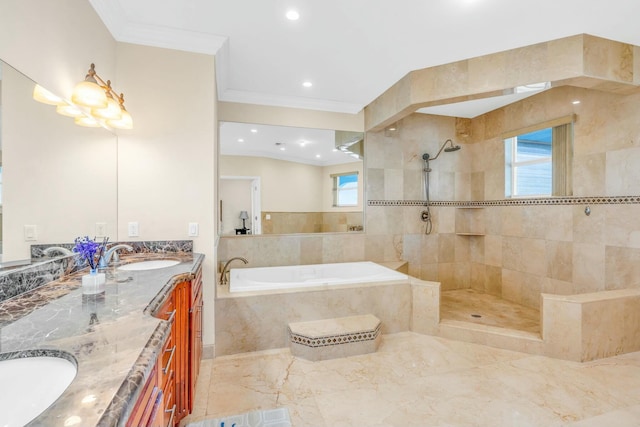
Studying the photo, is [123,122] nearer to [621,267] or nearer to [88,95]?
[88,95]

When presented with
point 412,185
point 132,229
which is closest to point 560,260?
point 412,185

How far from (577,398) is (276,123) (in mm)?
3568

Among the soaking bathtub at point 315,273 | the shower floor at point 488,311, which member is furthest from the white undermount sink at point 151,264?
the shower floor at point 488,311

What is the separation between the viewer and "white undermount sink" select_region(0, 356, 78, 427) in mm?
611

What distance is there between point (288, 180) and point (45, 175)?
2397 millimetres

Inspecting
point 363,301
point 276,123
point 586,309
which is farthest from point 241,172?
point 586,309

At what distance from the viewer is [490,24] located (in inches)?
82.9

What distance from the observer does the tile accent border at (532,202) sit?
2.70 metres

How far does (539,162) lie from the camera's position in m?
3.44

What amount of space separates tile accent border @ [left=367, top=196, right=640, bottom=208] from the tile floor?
136 cm

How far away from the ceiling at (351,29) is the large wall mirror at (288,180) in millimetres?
802

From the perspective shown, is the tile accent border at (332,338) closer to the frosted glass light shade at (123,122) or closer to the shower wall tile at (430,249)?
the shower wall tile at (430,249)

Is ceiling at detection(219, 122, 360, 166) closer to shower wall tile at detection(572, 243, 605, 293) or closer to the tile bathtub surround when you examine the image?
the tile bathtub surround

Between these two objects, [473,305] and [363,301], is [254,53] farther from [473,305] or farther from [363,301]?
[473,305]
